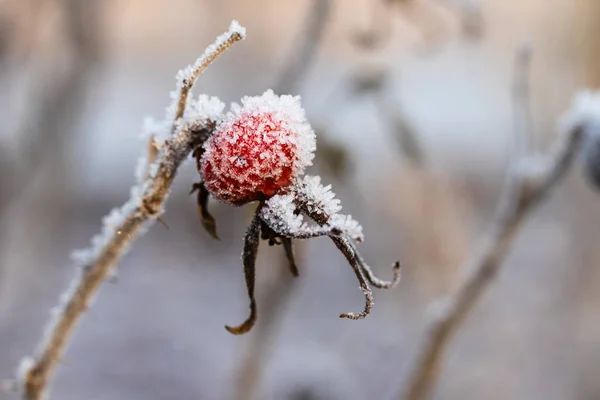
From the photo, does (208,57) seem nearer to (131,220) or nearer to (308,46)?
(131,220)

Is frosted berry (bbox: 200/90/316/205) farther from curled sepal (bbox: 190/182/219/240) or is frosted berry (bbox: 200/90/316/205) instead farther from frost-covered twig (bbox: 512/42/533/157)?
frost-covered twig (bbox: 512/42/533/157)

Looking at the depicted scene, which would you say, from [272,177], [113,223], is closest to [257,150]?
[272,177]

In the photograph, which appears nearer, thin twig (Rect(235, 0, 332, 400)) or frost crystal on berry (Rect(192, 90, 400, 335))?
frost crystal on berry (Rect(192, 90, 400, 335))

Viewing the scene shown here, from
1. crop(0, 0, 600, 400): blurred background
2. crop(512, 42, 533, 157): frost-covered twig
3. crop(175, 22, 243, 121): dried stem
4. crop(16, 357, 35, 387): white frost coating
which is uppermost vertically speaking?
crop(0, 0, 600, 400): blurred background

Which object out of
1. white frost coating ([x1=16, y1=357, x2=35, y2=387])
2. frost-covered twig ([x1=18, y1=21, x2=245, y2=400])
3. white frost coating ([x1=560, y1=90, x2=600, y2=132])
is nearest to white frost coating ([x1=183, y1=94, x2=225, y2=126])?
frost-covered twig ([x1=18, y1=21, x2=245, y2=400])

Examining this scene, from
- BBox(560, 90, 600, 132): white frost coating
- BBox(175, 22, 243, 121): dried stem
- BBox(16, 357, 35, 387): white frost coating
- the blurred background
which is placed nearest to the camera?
BBox(175, 22, 243, 121): dried stem

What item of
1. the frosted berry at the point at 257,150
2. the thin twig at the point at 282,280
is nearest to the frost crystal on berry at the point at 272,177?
the frosted berry at the point at 257,150
